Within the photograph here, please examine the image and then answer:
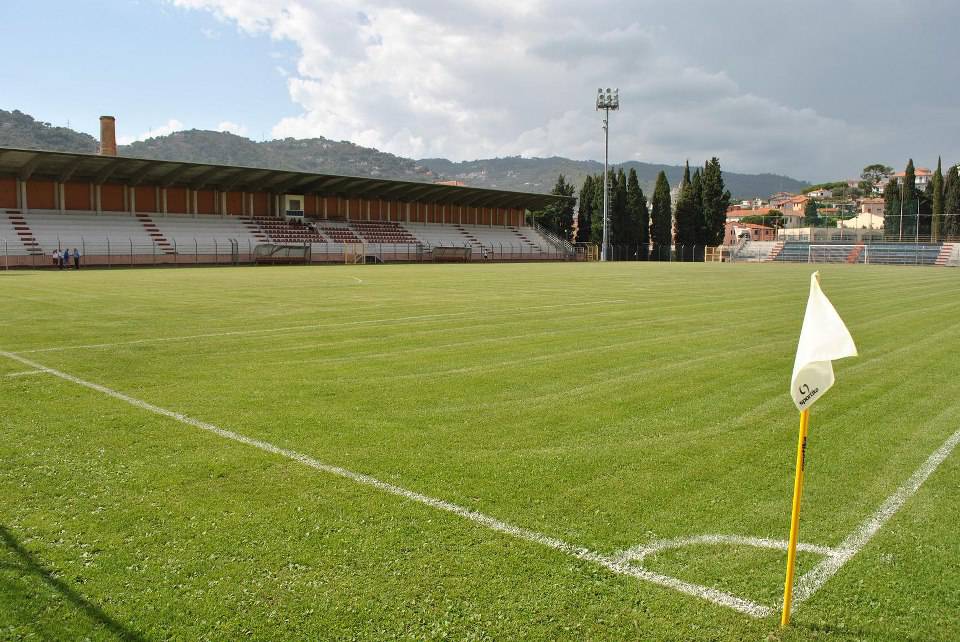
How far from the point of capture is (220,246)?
→ 5294 cm

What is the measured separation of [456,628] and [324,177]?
203 ft

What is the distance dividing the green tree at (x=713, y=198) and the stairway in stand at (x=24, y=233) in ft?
239

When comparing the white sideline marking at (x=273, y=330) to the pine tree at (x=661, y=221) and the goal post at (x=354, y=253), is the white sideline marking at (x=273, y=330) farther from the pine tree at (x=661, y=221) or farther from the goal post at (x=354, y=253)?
the pine tree at (x=661, y=221)

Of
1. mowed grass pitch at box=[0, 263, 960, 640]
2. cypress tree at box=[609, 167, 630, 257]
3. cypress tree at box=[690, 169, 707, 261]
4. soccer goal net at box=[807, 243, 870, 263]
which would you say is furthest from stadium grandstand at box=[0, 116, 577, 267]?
mowed grass pitch at box=[0, 263, 960, 640]

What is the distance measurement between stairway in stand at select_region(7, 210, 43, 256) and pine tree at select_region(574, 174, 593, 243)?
203ft

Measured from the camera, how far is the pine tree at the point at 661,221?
86.6 meters

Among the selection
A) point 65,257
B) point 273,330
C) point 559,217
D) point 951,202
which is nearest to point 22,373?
point 273,330

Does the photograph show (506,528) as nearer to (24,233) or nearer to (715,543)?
(715,543)

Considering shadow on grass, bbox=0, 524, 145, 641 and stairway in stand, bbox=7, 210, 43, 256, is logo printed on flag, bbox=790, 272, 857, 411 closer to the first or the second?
shadow on grass, bbox=0, 524, 145, 641

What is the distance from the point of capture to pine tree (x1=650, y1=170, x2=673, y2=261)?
86.6m

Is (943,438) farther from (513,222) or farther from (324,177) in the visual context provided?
(513,222)

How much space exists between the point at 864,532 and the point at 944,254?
7596 centimetres

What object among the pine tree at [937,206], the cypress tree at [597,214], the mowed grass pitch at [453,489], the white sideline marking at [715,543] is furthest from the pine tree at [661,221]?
the white sideline marking at [715,543]

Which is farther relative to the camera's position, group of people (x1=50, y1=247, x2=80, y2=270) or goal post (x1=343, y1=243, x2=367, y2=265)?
goal post (x1=343, y1=243, x2=367, y2=265)
